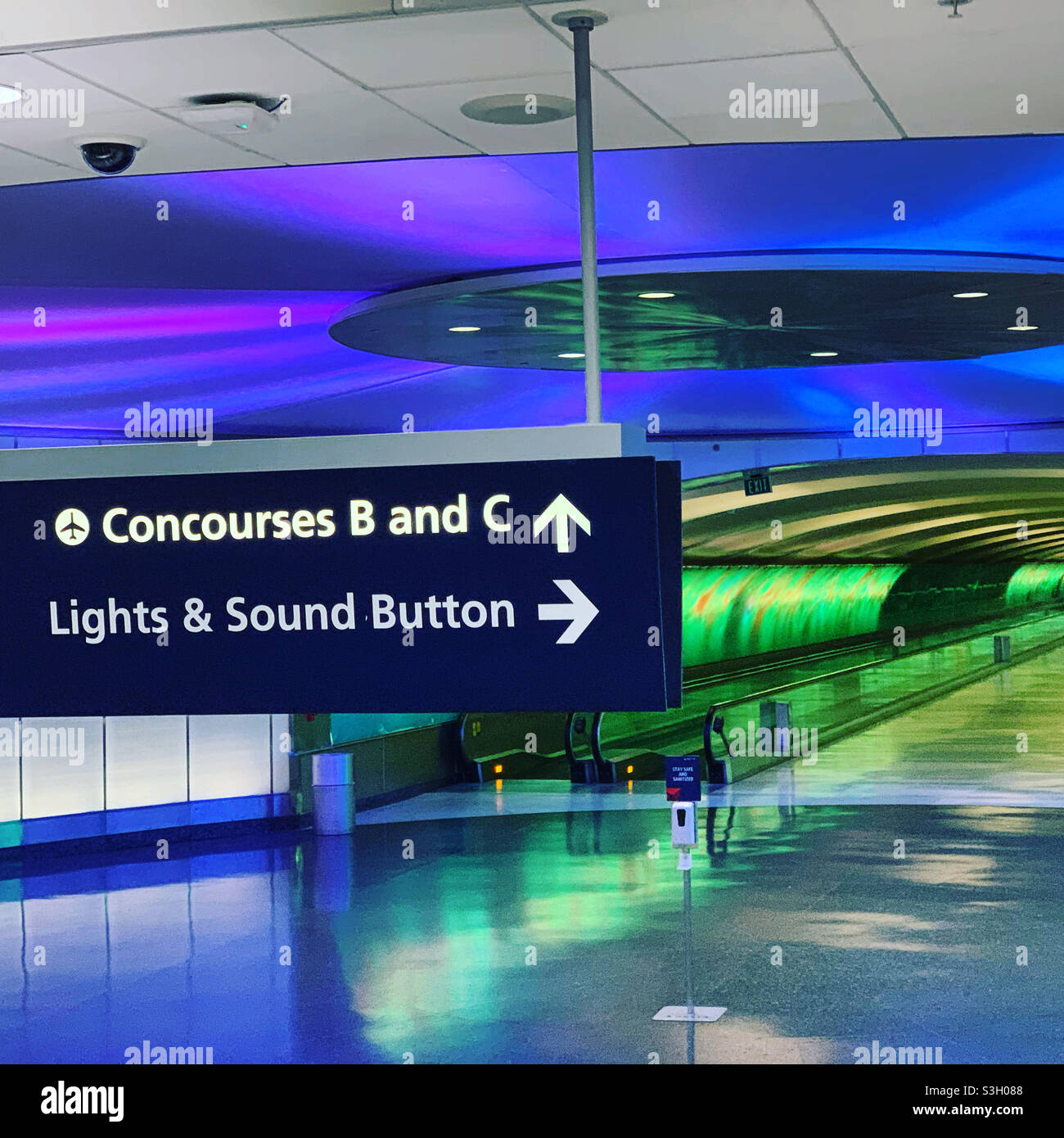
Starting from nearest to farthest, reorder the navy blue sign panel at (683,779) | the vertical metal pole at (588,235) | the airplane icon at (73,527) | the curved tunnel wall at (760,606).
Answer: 1. the vertical metal pole at (588,235)
2. the airplane icon at (73,527)
3. the navy blue sign panel at (683,779)
4. the curved tunnel wall at (760,606)

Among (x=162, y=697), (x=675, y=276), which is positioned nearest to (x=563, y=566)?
(x=162, y=697)

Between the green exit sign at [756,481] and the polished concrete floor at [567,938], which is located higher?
the green exit sign at [756,481]

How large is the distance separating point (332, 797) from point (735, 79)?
43.7ft

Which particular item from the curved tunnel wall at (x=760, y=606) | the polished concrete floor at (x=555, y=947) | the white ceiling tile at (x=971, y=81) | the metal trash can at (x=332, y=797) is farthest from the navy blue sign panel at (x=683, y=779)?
the curved tunnel wall at (x=760, y=606)

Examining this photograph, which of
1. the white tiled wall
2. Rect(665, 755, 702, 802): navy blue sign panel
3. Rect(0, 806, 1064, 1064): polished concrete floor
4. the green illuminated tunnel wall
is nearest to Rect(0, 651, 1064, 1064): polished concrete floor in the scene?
Rect(0, 806, 1064, 1064): polished concrete floor

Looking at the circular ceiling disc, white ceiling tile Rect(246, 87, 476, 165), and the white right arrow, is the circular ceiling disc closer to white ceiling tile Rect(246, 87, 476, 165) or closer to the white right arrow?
white ceiling tile Rect(246, 87, 476, 165)

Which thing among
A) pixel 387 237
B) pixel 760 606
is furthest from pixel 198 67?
pixel 760 606

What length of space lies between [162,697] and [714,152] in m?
3.99

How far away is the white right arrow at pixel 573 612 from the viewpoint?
11.9ft

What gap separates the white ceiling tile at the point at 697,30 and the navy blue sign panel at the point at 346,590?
3.67 feet

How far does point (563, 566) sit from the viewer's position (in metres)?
3.65

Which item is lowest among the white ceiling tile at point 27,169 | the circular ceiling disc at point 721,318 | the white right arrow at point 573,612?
the white right arrow at point 573,612

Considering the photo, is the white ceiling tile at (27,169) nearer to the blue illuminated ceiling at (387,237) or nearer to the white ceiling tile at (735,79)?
the blue illuminated ceiling at (387,237)
